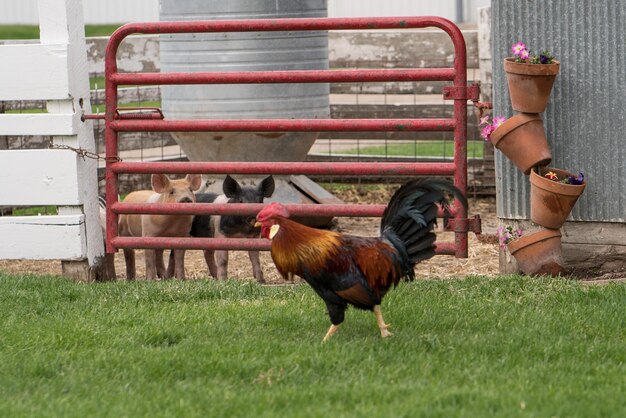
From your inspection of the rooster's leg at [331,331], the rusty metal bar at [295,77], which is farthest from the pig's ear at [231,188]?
the rooster's leg at [331,331]

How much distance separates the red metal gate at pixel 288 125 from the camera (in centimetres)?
694

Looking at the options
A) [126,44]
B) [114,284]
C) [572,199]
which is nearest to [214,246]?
[114,284]

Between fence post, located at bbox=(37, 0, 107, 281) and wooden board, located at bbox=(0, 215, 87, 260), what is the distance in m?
0.08

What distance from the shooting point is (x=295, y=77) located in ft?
23.2

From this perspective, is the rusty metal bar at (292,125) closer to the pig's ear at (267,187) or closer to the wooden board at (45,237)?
the wooden board at (45,237)

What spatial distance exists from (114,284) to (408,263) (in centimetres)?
215

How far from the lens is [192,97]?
30.3 feet

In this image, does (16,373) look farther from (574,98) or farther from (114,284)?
(574,98)

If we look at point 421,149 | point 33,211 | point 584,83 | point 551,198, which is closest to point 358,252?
point 551,198

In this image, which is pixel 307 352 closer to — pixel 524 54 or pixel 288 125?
pixel 288 125

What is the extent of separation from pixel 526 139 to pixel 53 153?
2.92m

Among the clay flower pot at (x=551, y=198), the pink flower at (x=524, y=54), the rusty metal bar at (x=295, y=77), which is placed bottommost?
the clay flower pot at (x=551, y=198)

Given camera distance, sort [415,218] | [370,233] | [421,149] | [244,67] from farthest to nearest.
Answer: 1. [421,149]
2. [370,233]
3. [244,67]
4. [415,218]

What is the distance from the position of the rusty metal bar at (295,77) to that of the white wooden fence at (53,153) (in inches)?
13.6
